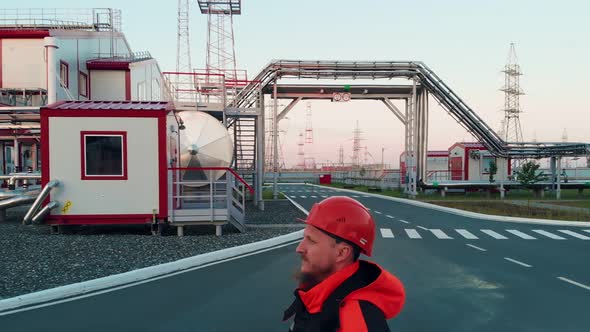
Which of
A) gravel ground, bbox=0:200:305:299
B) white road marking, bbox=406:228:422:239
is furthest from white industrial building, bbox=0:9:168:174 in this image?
white road marking, bbox=406:228:422:239

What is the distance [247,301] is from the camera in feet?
23.4

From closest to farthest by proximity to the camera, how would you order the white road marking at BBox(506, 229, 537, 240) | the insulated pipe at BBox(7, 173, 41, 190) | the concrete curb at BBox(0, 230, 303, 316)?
the concrete curb at BBox(0, 230, 303, 316) → the white road marking at BBox(506, 229, 537, 240) → the insulated pipe at BBox(7, 173, 41, 190)

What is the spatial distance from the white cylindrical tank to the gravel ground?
3.60 m

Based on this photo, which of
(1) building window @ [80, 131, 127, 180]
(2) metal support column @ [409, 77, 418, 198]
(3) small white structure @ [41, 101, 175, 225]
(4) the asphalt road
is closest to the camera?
(4) the asphalt road

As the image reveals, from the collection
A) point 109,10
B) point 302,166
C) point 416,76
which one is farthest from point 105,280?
point 302,166

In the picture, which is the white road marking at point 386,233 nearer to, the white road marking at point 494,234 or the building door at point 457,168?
the white road marking at point 494,234

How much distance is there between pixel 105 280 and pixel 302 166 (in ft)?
375

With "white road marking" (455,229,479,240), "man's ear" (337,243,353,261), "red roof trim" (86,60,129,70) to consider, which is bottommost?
"white road marking" (455,229,479,240)

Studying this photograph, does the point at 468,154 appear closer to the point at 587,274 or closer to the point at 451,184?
the point at 451,184

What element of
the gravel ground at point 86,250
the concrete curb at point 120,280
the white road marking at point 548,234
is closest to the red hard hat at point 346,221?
the concrete curb at point 120,280

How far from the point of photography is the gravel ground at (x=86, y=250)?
836cm

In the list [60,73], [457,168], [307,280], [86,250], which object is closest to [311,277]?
[307,280]

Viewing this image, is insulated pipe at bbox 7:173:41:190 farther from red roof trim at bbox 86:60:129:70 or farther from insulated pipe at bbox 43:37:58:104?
red roof trim at bbox 86:60:129:70

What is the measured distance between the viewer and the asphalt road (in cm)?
612
